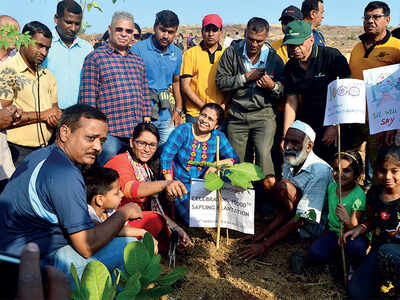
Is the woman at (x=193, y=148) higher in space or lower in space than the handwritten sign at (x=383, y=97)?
lower

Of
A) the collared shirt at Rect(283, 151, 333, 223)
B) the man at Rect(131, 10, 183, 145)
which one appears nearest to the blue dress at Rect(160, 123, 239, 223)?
the man at Rect(131, 10, 183, 145)

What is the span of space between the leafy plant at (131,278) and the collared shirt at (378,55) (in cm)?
321

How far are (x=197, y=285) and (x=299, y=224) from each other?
122cm

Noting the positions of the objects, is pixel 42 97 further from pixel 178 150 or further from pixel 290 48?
pixel 290 48

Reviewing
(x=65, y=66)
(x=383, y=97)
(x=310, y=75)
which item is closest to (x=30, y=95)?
(x=65, y=66)

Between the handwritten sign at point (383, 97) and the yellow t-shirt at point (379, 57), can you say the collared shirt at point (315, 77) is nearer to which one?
the yellow t-shirt at point (379, 57)

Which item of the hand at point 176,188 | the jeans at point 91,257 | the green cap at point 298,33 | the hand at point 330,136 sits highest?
the green cap at point 298,33

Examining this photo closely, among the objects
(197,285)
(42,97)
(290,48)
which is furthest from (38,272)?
(290,48)

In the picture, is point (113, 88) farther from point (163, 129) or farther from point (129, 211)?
point (129, 211)

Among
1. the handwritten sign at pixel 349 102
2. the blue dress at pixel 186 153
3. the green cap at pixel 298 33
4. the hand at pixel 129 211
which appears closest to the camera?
the hand at pixel 129 211

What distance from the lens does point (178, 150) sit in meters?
4.23

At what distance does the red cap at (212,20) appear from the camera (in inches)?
177

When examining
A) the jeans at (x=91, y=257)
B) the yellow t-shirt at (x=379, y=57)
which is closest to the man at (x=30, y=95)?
the jeans at (x=91, y=257)

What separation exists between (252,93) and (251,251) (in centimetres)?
183
